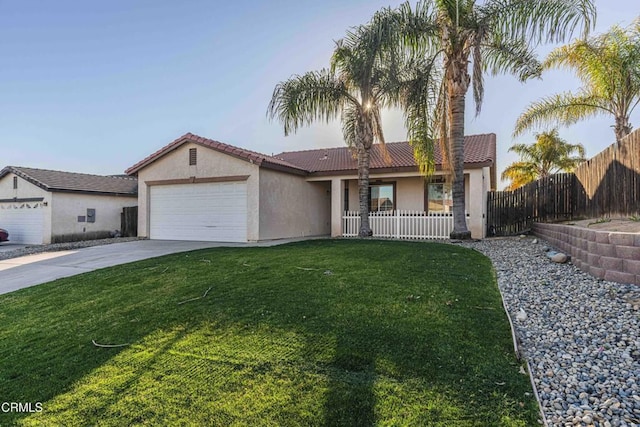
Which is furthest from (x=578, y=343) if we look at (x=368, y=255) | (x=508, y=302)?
(x=368, y=255)

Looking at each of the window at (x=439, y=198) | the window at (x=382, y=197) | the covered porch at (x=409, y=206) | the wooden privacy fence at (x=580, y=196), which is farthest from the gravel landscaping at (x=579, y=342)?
the window at (x=382, y=197)

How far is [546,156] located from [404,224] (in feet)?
47.3

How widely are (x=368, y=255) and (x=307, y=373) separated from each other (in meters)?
5.41

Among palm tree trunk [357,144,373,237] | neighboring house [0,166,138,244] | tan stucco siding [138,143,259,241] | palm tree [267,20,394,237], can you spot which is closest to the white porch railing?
palm tree trunk [357,144,373,237]

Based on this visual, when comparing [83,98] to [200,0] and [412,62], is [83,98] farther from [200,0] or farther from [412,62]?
[412,62]

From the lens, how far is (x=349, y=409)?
271 centimetres

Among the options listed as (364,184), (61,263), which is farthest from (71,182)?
(364,184)

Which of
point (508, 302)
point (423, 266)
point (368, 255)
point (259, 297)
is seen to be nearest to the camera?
point (508, 302)

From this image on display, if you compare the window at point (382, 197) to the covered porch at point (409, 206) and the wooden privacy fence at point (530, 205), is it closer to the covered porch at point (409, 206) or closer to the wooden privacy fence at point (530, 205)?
the covered porch at point (409, 206)

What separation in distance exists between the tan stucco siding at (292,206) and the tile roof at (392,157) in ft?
3.91

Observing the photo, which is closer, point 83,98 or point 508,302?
point 508,302

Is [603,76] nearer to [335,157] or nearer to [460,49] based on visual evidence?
[460,49]

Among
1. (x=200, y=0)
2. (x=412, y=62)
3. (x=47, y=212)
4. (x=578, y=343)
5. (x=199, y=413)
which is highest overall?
(x=200, y=0)

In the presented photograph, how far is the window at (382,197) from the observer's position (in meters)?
16.5
